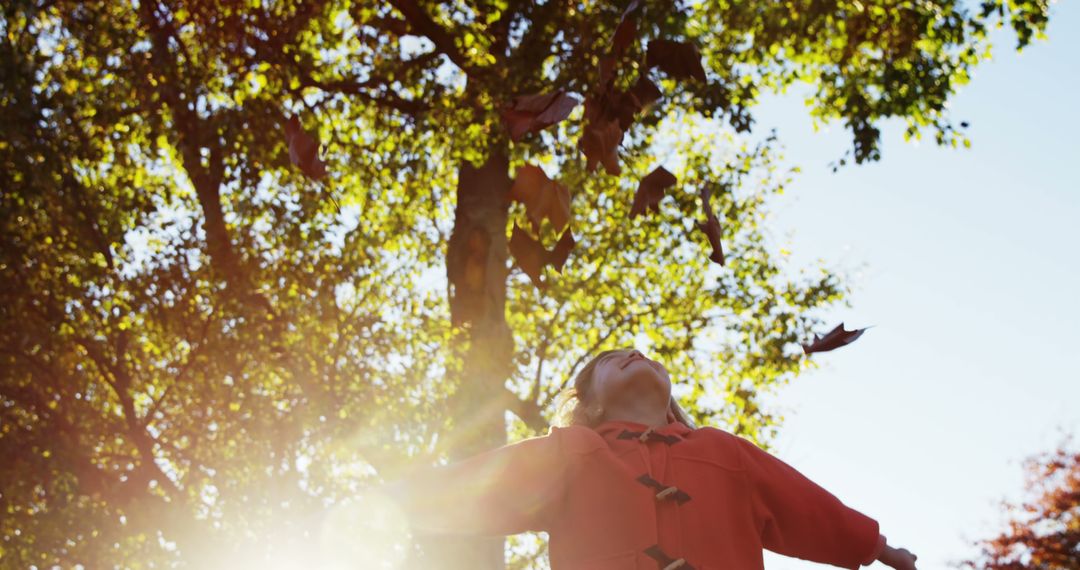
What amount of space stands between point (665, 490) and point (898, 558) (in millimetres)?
887

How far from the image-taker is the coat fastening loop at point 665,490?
10.7 feet

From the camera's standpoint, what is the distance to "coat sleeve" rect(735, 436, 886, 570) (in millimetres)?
3553

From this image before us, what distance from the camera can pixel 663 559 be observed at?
123 inches

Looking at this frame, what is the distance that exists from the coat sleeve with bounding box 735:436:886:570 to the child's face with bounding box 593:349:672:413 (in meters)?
0.35

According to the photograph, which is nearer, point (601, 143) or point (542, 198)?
point (542, 198)

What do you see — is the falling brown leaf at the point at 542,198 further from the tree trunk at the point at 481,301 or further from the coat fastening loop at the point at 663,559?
the tree trunk at the point at 481,301

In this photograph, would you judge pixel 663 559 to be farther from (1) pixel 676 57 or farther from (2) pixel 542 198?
(1) pixel 676 57

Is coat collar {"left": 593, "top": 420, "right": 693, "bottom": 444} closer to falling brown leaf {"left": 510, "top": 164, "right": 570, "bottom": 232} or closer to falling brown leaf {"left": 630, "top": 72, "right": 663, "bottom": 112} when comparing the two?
falling brown leaf {"left": 510, "top": 164, "right": 570, "bottom": 232}

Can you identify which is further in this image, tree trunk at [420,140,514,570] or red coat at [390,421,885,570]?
tree trunk at [420,140,514,570]

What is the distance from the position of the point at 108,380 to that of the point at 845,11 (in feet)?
36.9

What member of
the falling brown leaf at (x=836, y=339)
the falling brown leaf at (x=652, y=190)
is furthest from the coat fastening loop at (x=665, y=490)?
the falling brown leaf at (x=652, y=190)

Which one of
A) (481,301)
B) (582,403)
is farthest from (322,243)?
(582,403)

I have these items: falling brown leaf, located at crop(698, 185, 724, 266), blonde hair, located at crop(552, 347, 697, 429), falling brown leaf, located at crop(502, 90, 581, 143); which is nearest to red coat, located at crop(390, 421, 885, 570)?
blonde hair, located at crop(552, 347, 697, 429)

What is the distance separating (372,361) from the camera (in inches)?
611
